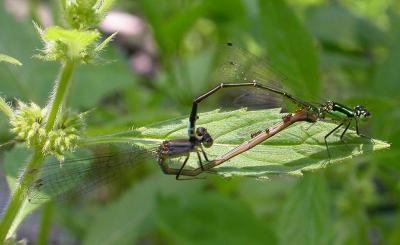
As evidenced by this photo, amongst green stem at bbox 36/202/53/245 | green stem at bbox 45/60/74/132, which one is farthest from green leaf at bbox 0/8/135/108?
green stem at bbox 45/60/74/132

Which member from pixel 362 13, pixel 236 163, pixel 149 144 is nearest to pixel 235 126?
pixel 236 163

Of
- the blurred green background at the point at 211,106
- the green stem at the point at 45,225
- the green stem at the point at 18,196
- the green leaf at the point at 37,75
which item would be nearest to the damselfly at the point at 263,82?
the blurred green background at the point at 211,106

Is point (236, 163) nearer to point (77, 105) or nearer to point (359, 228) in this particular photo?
point (359, 228)

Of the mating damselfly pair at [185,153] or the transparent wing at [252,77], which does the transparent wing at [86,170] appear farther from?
the transparent wing at [252,77]

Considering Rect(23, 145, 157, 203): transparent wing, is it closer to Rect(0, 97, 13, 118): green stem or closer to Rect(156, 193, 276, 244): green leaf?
Rect(0, 97, 13, 118): green stem

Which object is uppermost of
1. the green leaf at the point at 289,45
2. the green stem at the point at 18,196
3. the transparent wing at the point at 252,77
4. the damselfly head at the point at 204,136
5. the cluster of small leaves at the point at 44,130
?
the green leaf at the point at 289,45

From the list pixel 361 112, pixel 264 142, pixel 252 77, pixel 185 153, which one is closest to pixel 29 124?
pixel 185 153
